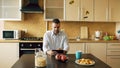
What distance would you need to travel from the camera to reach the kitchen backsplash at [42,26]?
198 inches

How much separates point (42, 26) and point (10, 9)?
2.99 ft

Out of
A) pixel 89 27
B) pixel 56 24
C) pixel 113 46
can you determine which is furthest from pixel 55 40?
pixel 89 27

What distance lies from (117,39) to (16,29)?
2614 millimetres

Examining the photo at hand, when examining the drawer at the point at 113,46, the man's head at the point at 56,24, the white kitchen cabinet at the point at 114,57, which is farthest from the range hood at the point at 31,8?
the white kitchen cabinet at the point at 114,57

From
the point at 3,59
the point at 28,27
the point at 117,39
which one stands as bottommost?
the point at 3,59

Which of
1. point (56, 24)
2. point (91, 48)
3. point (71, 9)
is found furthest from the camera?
point (71, 9)

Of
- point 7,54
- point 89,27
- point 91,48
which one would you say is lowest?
point 7,54

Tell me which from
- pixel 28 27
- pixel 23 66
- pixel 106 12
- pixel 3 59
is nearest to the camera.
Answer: pixel 23 66

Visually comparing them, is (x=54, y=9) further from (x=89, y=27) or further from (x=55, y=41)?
(x=55, y=41)

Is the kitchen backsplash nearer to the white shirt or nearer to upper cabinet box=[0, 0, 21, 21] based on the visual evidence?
upper cabinet box=[0, 0, 21, 21]

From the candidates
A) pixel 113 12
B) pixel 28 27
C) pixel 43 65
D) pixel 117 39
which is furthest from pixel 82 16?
pixel 43 65

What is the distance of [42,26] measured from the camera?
16.6 ft

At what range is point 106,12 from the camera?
15.6 ft

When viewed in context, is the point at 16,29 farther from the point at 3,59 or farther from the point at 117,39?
the point at 117,39
